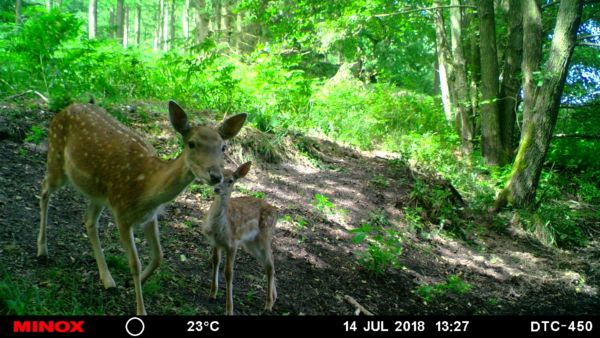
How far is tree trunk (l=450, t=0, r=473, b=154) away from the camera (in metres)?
13.8

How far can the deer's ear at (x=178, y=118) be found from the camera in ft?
12.9

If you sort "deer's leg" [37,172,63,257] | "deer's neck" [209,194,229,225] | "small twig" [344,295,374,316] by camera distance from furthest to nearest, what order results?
1. "small twig" [344,295,374,316]
2. "deer's leg" [37,172,63,257]
3. "deer's neck" [209,194,229,225]

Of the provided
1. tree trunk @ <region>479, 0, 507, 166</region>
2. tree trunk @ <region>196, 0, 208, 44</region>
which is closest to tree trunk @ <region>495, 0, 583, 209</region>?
tree trunk @ <region>479, 0, 507, 166</region>

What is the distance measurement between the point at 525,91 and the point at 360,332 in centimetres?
763

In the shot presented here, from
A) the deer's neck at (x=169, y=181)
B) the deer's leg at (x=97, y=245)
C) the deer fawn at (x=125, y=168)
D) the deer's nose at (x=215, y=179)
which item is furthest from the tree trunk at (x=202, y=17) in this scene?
the deer's nose at (x=215, y=179)

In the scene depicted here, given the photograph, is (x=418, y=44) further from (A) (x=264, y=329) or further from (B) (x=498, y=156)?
(A) (x=264, y=329)

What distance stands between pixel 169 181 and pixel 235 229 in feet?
3.30

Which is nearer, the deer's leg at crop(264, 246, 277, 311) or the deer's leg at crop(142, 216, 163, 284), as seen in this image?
the deer's leg at crop(142, 216, 163, 284)

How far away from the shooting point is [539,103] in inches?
361

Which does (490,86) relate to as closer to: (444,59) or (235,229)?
(444,59)

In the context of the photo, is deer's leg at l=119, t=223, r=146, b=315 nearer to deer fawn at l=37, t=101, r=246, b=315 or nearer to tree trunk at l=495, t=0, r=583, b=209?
deer fawn at l=37, t=101, r=246, b=315

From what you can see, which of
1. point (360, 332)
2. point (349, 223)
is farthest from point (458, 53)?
point (360, 332)

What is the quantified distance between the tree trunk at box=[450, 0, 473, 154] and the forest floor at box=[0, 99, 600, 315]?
4622mm

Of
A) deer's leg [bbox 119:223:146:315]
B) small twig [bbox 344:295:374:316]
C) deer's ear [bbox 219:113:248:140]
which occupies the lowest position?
small twig [bbox 344:295:374:316]
